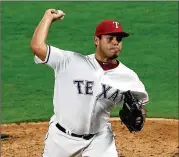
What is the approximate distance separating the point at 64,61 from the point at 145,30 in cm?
885

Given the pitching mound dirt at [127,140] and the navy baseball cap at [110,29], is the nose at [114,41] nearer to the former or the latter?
the navy baseball cap at [110,29]

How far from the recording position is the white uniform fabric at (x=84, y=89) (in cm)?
Result: 646

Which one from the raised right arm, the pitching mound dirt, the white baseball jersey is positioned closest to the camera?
the raised right arm

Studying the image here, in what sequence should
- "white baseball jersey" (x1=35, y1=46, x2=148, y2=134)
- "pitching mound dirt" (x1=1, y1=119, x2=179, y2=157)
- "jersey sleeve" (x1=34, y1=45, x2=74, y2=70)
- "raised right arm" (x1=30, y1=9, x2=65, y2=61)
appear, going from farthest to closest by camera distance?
"pitching mound dirt" (x1=1, y1=119, x2=179, y2=157)
"white baseball jersey" (x1=35, y1=46, x2=148, y2=134)
"jersey sleeve" (x1=34, y1=45, x2=74, y2=70)
"raised right arm" (x1=30, y1=9, x2=65, y2=61)

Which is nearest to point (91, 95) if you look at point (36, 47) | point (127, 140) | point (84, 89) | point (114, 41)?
point (84, 89)

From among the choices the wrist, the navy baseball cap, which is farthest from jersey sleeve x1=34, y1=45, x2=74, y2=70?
the navy baseball cap

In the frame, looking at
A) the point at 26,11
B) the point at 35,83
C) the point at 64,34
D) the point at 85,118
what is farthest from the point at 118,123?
the point at 26,11

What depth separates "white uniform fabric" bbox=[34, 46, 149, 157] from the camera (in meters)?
6.46

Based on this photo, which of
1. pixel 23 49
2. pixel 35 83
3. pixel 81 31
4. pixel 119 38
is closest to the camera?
pixel 119 38

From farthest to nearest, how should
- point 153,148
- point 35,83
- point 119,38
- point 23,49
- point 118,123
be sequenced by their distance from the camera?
point 23,49, point 35,83, point 118,123, point 153,148, point 119,38

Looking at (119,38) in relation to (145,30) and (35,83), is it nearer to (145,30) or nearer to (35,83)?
(35,83)

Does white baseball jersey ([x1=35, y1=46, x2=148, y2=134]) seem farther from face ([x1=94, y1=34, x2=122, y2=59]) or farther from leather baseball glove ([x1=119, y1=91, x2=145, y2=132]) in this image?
face ([x1=94, y1=34, x2=122, y2=59])

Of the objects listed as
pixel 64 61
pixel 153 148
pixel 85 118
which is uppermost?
pixel 64 61

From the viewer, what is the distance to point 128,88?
21.4ft
